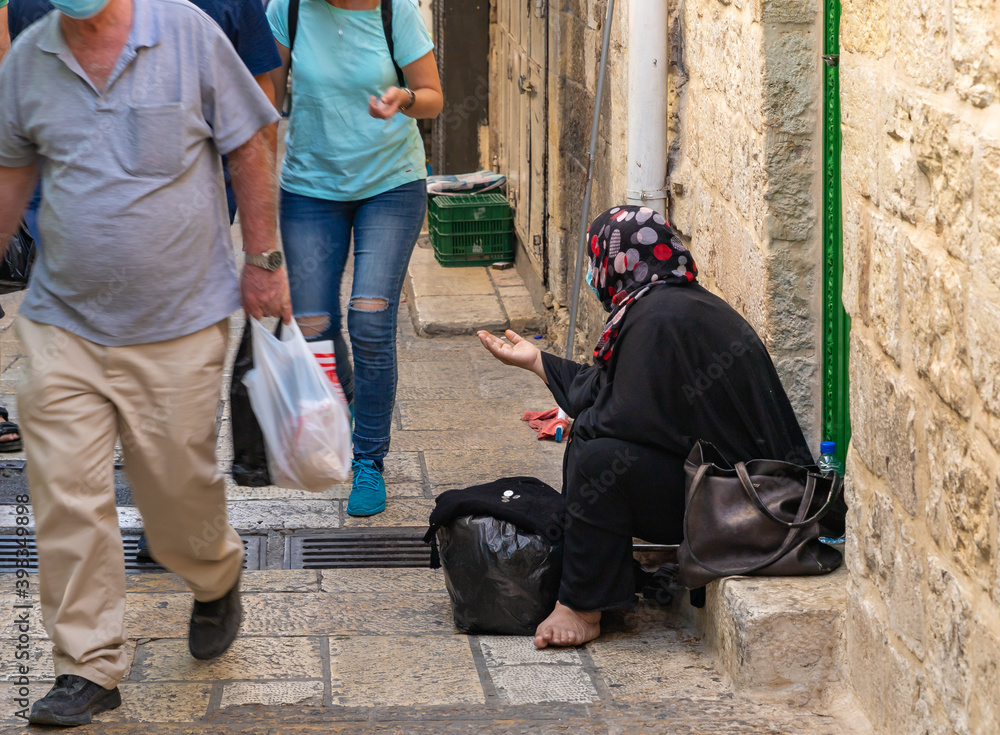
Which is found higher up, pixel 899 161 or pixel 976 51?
pixel 976 51

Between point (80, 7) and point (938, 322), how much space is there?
1784 millimetres

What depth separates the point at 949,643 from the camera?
218 centimetres

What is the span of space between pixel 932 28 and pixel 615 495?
4.92 feet

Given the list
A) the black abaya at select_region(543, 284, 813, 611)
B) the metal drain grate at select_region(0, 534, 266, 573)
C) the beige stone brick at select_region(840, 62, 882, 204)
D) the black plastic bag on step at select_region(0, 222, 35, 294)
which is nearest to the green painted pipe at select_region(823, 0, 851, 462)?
the black abaya at select_region(543, 284, 813, 611)

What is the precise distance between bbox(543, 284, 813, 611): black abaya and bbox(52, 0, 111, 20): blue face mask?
1511 mm

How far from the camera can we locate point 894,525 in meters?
2.47

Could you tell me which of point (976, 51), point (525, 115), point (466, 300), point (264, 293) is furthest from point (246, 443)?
point (525, 115)

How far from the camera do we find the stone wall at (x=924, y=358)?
196 centimetres

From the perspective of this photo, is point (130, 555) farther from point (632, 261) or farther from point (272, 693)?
point (632, 261)

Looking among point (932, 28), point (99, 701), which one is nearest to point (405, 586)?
point (99, 701)

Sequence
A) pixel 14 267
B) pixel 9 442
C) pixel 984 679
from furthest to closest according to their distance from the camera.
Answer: pixel 9 442, pixel 14 267, pixel 984 679

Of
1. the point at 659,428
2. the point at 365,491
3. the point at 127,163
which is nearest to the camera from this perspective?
the point at 127,163

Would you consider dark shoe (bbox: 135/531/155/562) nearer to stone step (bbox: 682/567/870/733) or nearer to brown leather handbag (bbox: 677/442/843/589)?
brown leather handbag (bbox: 677/442/843/589)

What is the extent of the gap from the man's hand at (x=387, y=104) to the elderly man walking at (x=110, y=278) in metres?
1.03
